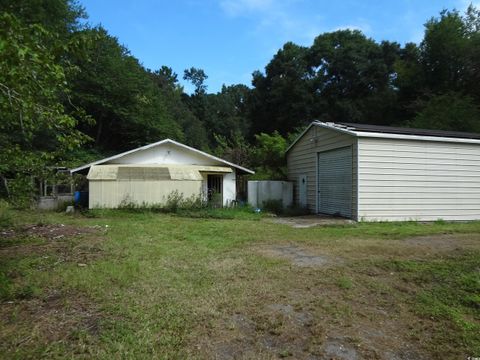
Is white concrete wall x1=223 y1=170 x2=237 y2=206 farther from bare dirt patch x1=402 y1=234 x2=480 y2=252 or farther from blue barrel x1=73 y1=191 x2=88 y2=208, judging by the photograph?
bare dirt patch x1=402 y1=234 x2=480 y2=252

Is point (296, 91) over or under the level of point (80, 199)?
over

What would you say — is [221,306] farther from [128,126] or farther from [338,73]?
[338,73]

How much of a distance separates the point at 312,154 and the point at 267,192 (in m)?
3.05

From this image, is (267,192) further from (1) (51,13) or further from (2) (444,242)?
(1) (51,13)

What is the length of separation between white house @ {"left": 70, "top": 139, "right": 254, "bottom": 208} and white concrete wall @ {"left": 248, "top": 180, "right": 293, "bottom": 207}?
141 cm

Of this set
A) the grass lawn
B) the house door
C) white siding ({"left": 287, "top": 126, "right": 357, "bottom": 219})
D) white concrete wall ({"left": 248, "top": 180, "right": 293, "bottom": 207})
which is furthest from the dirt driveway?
the house door

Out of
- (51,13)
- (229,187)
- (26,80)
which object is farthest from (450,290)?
(51,13)

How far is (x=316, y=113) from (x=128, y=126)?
1896cm

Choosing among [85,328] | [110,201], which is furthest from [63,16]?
[85,328]

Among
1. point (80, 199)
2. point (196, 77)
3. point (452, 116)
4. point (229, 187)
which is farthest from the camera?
point (196, 77)

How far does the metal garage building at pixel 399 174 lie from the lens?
484 inches

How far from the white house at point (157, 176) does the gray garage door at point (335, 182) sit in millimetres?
4936

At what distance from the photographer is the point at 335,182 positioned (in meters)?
13.8

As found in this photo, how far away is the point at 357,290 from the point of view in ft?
15.5
